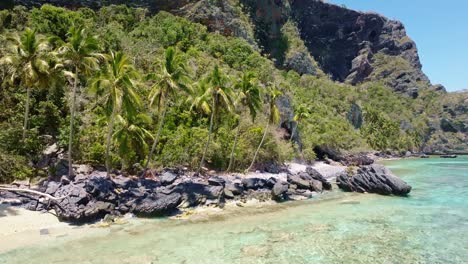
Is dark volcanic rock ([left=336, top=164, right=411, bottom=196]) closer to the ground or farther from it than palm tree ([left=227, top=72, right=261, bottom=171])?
closer to the ground

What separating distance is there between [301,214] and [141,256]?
1518 cm

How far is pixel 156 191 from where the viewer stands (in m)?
32.2

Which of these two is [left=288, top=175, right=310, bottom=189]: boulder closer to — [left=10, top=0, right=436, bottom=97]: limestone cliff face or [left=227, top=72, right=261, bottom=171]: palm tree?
[left=227, top=72, right=261, bottom=171]: palm tree

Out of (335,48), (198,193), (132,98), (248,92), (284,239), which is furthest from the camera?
(335,48)

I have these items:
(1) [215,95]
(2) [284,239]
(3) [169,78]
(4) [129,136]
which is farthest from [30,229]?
(1) [215,95]

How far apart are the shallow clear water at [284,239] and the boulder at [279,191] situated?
6.85 ft

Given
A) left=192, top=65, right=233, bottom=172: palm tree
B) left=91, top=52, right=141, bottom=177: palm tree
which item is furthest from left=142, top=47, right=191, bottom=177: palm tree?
left=192, top=65, right=233, bottom=172: palm tree

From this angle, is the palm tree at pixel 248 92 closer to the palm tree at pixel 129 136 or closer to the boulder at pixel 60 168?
the palm tree at pixel 129 136

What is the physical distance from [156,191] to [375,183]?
81.6ft

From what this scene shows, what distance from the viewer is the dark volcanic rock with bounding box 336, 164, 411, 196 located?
42.0 m

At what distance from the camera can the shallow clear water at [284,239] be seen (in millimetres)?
20922

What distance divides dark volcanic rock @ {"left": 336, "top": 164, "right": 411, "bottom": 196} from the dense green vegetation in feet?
40.7

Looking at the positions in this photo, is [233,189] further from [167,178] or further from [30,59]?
[30,59]

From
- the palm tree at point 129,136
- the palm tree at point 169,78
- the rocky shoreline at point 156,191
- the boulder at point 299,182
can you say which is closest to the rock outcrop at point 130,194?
the rocky shoreline at point 156,191
